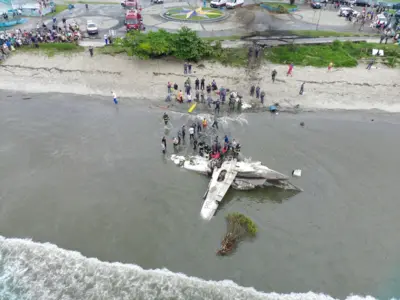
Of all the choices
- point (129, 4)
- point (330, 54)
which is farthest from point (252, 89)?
point (129, 4)

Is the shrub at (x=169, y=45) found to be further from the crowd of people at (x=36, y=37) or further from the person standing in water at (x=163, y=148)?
the person standing in water at (x=163, y=148)

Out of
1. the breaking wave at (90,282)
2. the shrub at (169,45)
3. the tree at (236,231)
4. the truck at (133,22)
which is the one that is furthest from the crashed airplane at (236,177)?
the truck at (133,22)

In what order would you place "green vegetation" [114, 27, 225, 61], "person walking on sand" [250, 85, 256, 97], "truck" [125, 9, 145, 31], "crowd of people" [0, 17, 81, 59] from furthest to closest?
"truck" [125, 9, 145, 31] → "crowd of people" [0, 17, 81, 59] → "green vegetation" [114, 27, 225, 61] → "person walking on sand" [250, 85, 256, 97]

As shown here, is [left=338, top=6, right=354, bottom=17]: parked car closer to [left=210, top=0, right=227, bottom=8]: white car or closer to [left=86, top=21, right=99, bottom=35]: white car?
[left=210, top=0, right=227, bottom=8]: white car

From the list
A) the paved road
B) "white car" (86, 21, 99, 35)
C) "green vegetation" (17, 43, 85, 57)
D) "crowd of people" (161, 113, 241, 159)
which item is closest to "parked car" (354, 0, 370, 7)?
the paved road

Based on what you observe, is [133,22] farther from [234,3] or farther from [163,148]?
[163,148]
